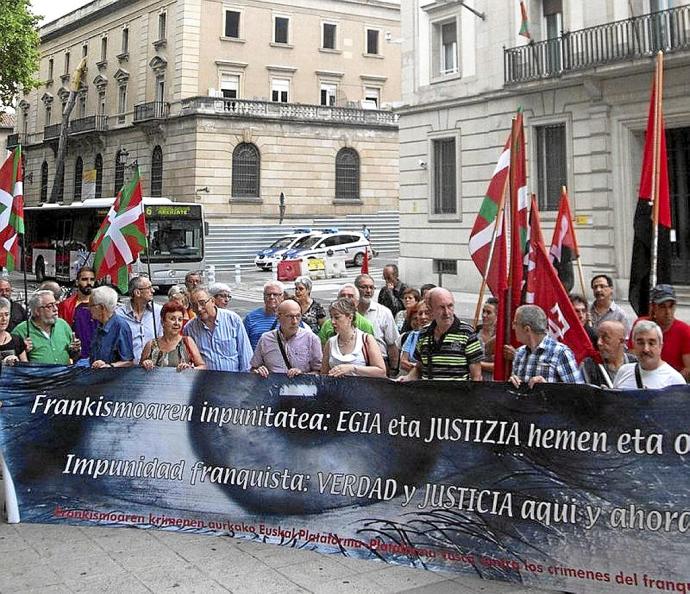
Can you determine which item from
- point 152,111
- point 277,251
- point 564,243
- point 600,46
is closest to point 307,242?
point 277,251

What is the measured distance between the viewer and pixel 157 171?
144 feet

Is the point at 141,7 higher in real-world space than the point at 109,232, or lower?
higher

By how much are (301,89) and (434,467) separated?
43.3 meters

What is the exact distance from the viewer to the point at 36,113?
5953cm

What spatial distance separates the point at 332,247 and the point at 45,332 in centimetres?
2729

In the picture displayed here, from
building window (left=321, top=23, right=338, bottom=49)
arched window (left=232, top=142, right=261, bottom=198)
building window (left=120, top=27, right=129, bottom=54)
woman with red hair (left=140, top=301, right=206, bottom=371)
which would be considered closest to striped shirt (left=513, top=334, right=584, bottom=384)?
woman with red hair (left=140, top=301, right=206, bottom=371)

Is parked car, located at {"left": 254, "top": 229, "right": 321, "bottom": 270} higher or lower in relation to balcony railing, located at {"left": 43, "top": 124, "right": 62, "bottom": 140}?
lower

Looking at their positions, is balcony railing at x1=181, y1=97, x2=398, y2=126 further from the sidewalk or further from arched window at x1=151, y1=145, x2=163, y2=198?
the sidewalk

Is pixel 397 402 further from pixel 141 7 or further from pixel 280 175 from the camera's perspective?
pixel 141 7

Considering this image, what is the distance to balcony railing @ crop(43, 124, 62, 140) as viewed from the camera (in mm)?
54406

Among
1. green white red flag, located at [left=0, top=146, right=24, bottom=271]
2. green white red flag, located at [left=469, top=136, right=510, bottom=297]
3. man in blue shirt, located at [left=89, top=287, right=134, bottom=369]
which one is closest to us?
man in blue shirt, located at [left=89, top=287, right=134, bottom=369]

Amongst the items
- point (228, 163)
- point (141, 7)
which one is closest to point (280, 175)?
point (228, 163)

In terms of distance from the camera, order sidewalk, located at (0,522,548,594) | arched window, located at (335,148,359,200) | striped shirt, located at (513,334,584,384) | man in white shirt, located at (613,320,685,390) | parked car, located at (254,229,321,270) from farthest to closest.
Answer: arched window, located at (335,148,359,200), parked car, located at (254,229,321,270), striped shirt, located at (513,334,584,384), man in white shirt, located at (613,320,685,390), sidewalk, located at (0,522,548,594)

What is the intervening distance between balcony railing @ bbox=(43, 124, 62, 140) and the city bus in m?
26.4
